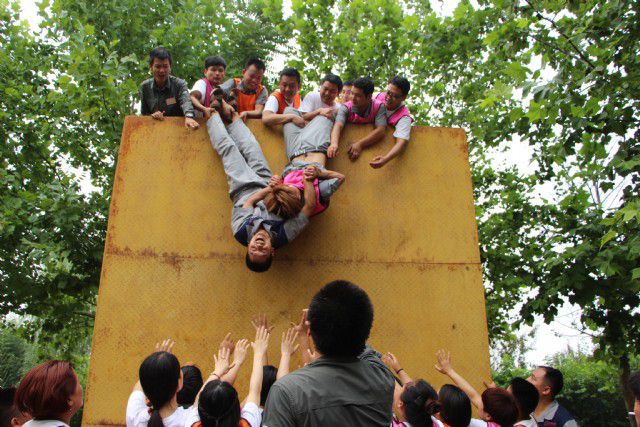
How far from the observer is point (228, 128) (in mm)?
4996

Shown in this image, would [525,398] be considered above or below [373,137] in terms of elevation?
below

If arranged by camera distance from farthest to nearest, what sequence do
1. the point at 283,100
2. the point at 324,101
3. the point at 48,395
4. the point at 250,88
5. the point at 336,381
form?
the point at 250,88 < the point at 283,100 < the point at 324,101 < the point at 48,395 < the point at 336,381

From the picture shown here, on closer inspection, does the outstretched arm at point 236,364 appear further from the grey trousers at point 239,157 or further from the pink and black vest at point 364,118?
the pink and black vest at point 364,118

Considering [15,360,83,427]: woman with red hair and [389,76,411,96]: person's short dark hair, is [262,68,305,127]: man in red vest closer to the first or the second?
[389,76,411,96]: person's short dark hair

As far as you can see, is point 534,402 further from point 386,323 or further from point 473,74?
point 473,74

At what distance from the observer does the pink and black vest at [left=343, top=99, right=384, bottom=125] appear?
5.02 m

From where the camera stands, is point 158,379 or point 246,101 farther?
point 246,101

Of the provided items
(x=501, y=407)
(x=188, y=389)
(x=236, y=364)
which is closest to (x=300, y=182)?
(x=236, y=364)

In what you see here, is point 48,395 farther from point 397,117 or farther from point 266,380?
point 397,117

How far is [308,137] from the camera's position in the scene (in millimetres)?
4785

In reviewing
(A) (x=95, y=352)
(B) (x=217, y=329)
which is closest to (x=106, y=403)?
(A) (x=95, y=352)

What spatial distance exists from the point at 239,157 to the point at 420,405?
272cm

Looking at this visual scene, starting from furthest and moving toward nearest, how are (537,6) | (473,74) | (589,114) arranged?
1. (473,74)
2. (537,6)
3. (589,114)

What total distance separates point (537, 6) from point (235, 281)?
408 centimetres
